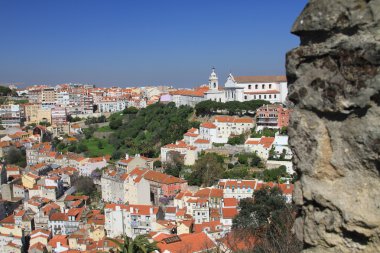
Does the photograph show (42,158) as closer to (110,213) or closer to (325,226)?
(110,213)

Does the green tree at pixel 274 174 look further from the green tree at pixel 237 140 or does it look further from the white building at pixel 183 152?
the white building at pixel 183 152

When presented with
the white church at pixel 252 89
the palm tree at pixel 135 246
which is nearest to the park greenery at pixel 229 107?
the white church at pixel 252 89

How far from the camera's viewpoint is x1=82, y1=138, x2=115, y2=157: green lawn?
2020 inches

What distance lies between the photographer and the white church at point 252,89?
159ft

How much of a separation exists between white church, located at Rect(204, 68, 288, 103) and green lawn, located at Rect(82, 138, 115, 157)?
13.2 meters

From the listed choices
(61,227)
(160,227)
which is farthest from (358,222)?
(61,227)

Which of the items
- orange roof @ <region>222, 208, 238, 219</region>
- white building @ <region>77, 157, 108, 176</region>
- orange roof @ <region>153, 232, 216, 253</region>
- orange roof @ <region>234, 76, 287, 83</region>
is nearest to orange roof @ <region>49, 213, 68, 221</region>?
white building @ <region>77, 157, 108, 176</region>

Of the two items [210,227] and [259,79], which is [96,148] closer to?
[259,79]

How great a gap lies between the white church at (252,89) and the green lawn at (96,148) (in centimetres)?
1321

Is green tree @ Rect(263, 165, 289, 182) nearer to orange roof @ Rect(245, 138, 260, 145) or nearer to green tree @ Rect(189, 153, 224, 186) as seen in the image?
green tree @ Rect(189, 153, 224, 186)

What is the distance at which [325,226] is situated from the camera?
10.6ft

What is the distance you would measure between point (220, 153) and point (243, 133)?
165 inches

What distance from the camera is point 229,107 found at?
44.5 m

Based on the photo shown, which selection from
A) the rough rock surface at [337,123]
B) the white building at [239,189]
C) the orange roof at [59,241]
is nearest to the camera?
the rough rock surface at [337,123]
